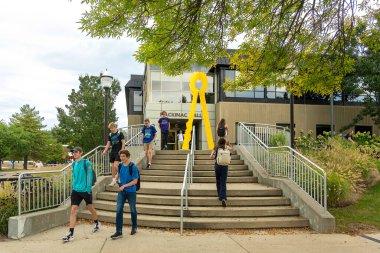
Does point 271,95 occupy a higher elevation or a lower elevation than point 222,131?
higher

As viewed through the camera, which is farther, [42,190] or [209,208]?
[209,208]

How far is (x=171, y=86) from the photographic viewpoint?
26719mm

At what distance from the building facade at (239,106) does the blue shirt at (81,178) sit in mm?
17108

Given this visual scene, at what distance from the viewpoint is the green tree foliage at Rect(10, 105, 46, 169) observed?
51122 millimetres

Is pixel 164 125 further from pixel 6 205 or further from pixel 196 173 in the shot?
pixel 6 205

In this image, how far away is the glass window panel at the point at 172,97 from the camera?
26.4m

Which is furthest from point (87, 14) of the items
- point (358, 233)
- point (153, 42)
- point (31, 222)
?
point (358, 233)

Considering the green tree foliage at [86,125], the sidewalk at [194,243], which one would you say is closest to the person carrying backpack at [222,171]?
the sidewalk at [194,243]

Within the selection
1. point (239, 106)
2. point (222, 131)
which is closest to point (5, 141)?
point (239, 106)

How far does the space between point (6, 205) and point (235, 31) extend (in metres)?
5.82

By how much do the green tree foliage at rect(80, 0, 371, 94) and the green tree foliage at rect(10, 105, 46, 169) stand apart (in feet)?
164

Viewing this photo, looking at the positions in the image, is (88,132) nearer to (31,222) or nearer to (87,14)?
(31,222)

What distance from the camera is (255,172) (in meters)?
10.7

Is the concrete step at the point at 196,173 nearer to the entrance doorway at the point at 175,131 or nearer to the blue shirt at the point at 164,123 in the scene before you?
the blue shirt at the point at 164,123
